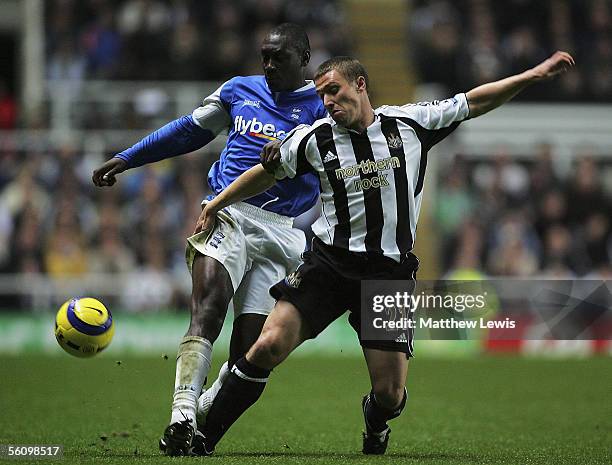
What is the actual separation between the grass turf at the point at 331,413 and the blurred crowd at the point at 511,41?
643cm

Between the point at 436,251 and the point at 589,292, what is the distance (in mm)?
7909

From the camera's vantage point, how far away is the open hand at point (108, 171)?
6953 millimetres

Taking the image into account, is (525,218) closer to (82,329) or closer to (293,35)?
(293,35)

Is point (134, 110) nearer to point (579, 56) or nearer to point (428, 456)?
point (579, 56)

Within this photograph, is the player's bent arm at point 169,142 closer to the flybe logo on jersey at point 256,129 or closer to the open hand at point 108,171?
the open hand at point 108,171

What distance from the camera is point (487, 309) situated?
22.4ft

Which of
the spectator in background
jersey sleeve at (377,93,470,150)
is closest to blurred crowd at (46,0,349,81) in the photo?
the spectator in background

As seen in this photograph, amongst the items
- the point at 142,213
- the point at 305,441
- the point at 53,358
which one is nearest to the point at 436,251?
the point at 142,213

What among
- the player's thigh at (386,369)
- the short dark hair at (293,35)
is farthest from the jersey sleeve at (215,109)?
the player's thigh at (386,369)

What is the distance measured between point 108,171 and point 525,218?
415 inches

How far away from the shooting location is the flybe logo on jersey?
275 inches

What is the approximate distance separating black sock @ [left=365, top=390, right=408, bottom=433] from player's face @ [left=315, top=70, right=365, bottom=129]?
149 cm

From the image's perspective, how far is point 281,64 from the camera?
691 cm

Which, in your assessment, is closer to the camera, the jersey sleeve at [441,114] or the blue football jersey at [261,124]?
the jersey sleeve at [441,114]
